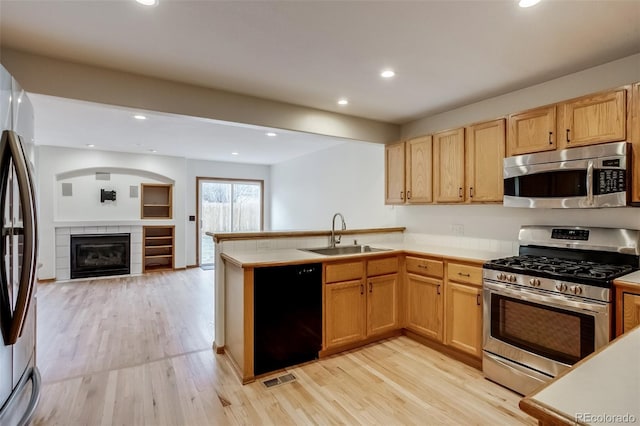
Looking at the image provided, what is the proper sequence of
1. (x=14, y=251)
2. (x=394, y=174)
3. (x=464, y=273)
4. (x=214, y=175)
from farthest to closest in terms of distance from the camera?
(x=214, y=175), (x=394, y=174), (x=464, y=273), (x=14, y=251)

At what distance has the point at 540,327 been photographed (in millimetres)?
2217

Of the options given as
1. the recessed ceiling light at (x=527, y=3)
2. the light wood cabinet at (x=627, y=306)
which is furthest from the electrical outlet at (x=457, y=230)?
the recessed ceiling light at (x=527, y=3)

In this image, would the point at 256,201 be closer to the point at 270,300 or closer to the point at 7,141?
the point at 270,300

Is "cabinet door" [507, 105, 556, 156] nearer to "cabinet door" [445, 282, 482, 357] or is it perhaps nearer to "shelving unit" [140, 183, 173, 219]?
"cabinet door" [445, 282, 482, 357]

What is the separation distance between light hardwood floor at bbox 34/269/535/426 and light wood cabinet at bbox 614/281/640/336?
0.82 m

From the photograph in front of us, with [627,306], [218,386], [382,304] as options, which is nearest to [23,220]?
[218,386]

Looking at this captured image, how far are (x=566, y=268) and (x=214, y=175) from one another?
283 inches

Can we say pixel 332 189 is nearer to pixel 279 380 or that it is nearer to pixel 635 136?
pixel 279 380

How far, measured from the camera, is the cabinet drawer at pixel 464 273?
2.64 m

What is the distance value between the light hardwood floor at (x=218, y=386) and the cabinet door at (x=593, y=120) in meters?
1.96

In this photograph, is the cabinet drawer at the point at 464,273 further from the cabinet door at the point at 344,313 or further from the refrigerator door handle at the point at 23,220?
the refrigerator door handle at the point at 23,220

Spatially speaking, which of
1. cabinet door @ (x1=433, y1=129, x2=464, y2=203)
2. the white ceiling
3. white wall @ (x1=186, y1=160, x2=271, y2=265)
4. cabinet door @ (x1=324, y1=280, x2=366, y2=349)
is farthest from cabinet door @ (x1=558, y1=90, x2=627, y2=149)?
white wall @ (x1=186, y1=160, x2=271, y2=265)

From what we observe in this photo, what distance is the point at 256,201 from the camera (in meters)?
8.57

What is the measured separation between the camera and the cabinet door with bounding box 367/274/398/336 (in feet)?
10.2
